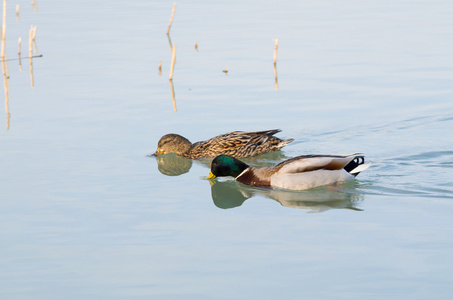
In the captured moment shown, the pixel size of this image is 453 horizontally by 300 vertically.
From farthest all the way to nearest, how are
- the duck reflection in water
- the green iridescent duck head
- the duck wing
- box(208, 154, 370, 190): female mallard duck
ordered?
the duck wing
the green iridescent duck head
box(208, 154, 370, 190): female mallard duck
the duck reflection in water

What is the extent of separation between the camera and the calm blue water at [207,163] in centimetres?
715

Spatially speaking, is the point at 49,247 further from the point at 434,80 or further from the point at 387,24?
the point at 387,24

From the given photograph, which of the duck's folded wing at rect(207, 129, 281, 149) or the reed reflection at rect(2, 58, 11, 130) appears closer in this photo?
the duck's folded wing at rect(207, 129, 281, 149)

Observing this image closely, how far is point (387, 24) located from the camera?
70.7 feet

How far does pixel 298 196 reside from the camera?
390 inches

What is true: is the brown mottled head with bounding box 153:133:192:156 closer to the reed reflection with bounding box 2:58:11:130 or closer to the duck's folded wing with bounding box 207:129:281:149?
the duck's folded wing with bounding box 207:129:281:149

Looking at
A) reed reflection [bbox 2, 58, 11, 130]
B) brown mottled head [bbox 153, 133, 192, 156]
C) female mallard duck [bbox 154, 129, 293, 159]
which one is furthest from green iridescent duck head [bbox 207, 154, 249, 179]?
reed reflection [bbox 2, 58, 11, 130]

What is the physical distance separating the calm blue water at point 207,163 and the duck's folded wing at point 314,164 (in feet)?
0.98

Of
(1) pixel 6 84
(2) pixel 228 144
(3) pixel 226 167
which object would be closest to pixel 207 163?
(2) pixel 228 144

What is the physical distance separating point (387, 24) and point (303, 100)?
801cm

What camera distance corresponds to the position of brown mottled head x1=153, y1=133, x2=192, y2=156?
12039 millimetres

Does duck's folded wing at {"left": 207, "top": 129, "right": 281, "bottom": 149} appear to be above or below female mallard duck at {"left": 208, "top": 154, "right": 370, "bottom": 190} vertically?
above

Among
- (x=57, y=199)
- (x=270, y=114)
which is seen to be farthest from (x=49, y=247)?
(x=270, y=114)

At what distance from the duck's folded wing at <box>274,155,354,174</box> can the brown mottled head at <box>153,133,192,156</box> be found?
7.66 ft
